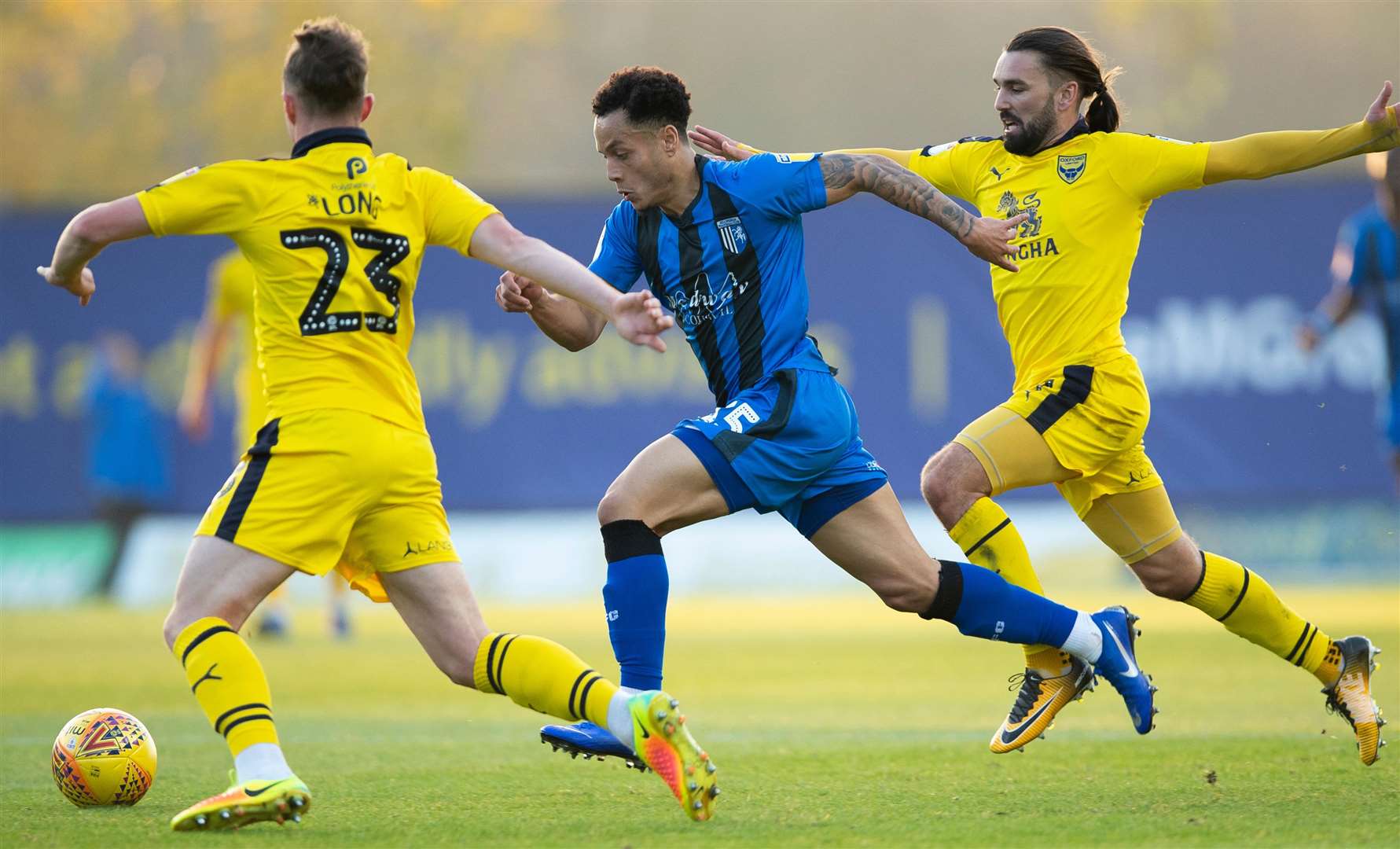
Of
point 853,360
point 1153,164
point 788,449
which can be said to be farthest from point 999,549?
point 853,360

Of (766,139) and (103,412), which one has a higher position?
(766,139)

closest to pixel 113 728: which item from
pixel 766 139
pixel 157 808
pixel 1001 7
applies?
pixel 157 808

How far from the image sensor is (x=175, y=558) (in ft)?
55.0

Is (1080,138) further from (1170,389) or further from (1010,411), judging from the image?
(1170,389)

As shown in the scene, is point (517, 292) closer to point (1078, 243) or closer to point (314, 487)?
point (314, 487)

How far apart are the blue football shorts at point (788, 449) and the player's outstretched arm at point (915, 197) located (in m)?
0.60

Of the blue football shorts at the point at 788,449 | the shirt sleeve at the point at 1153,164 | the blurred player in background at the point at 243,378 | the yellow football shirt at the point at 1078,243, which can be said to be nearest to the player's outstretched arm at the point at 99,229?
the blue football shorts at the point at 788,449

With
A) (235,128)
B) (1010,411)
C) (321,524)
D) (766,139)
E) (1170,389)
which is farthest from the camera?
Result: (766,139)

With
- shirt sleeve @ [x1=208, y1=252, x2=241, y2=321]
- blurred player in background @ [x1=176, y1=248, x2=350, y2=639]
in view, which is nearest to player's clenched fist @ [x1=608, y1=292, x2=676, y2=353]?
blurred player in background @ [x1=176, y1=248, x2=350, y2=639]

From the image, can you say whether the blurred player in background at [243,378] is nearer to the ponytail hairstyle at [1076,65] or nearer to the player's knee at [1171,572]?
the ponytail hairstyle at [1076,65]

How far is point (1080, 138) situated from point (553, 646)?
2.76 meters

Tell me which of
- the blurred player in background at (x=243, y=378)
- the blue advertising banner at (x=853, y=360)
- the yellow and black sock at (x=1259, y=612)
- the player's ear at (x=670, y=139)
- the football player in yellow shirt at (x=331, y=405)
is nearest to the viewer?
the football player in yellow shirt at (x=331, y=405)

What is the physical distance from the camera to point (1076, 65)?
638 cm

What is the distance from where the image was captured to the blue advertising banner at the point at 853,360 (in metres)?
16.7
